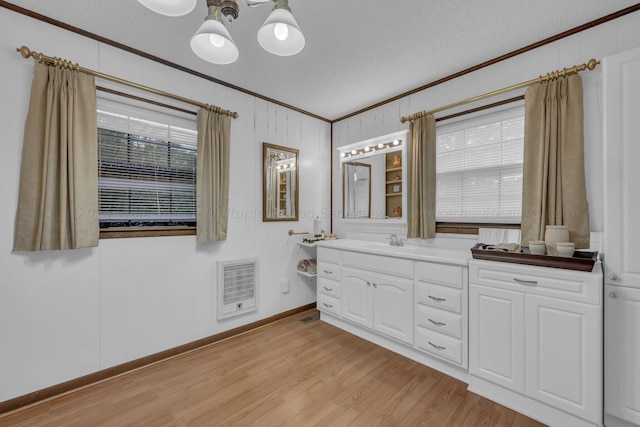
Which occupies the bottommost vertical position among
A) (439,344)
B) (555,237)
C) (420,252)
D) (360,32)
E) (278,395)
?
(278,395)

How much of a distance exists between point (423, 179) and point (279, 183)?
160 cm

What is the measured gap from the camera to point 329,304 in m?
3.09

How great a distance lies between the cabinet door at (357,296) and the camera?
2682mm

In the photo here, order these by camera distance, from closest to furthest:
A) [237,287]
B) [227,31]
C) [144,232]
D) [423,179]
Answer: [227,31], [144,232], [423,179], [237,287]

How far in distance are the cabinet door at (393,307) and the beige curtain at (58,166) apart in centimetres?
233

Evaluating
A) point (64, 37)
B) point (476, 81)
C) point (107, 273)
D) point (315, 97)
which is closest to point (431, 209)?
point (476, 81)

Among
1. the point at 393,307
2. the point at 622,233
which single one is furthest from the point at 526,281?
the point at 393,307

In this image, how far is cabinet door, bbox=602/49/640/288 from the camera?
1491mm

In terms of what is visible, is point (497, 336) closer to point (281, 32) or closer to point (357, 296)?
point (357, 296)

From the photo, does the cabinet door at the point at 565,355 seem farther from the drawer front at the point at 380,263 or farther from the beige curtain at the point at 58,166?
the beige curtain at the point at 58,166

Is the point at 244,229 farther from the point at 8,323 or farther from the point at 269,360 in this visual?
the point at 8,323

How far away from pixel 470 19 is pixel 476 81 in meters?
0.72

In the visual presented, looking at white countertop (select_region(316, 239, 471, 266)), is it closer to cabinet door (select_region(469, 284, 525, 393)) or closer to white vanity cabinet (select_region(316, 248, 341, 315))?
white vanity cabinet (select_region(316, 248, 341, 315))

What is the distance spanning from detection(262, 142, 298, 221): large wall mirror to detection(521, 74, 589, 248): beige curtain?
7.55ft
